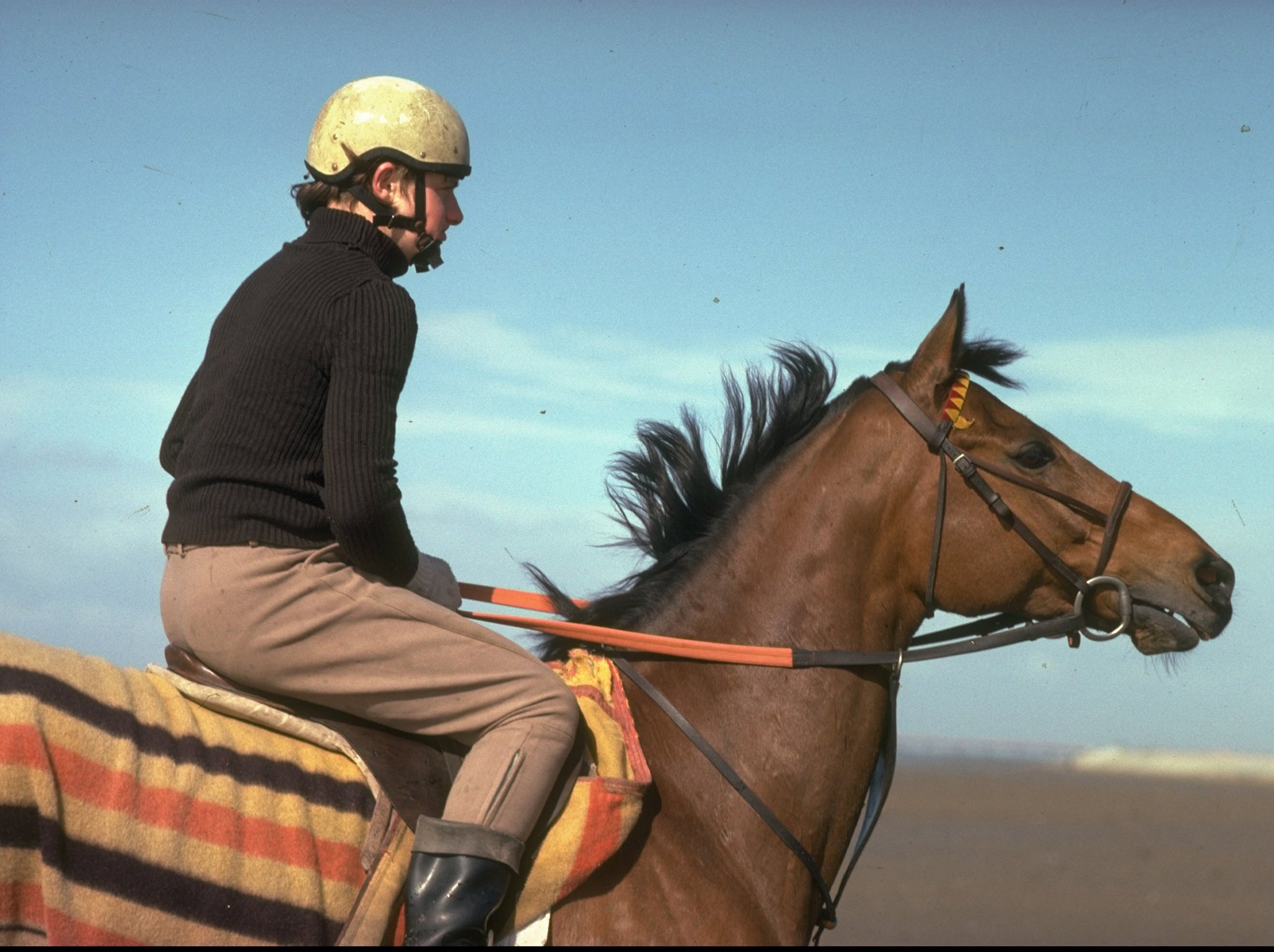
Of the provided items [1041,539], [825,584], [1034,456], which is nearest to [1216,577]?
[1041,539]

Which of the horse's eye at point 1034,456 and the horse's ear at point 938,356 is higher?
the horse's ear at point 938,356

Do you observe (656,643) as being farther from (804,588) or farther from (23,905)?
(23,905)

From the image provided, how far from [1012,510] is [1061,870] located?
12.4 metres

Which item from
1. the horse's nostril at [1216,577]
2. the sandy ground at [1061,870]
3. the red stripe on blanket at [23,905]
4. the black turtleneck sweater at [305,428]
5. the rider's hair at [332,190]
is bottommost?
the sandy ground at [1061,870]

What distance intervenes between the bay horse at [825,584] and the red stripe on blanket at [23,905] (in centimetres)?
178

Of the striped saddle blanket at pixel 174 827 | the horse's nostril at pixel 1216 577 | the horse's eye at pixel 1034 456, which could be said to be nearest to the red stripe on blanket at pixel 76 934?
the striped saddle blanket at pixel 174 827

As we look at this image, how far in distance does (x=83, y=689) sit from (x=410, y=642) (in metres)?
0.90

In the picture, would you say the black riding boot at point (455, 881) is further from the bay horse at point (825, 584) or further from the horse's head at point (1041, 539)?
the horse's head at point (1041, 539)

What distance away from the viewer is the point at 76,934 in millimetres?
3104

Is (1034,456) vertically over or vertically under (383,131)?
under

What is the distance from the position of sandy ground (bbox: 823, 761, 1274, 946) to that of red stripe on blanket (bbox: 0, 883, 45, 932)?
3.75m

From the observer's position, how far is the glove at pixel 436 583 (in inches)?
160

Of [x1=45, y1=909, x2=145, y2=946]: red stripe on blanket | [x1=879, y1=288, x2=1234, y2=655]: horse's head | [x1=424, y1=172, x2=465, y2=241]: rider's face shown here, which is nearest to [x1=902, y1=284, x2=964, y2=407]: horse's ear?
[x1=879, y1=288, x2=1234, y2=655]: horse's head

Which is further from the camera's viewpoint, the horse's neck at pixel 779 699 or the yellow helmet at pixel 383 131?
the horse's neck at pixel 779 699
